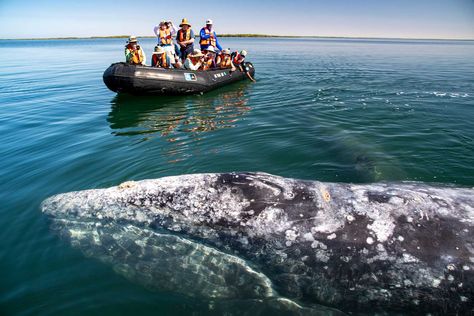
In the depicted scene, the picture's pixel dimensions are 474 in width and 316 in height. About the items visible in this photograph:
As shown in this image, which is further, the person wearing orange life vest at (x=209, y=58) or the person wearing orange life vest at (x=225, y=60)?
the person wearing orange life vest at (x=225, y=60)

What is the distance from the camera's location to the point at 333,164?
7.98m

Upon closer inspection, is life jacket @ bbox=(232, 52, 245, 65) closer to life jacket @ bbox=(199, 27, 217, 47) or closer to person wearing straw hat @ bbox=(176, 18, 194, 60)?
life jacket @ bbox=(199, 27, 217, 47)

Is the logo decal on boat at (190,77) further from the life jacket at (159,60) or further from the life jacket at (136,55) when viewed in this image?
the life jacket at (136,55)

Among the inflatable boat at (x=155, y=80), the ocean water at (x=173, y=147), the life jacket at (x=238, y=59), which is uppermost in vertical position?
the life jacket at (x=238, y=59)

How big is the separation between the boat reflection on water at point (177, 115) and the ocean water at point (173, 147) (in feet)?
0.17

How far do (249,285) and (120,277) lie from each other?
1.93 metres

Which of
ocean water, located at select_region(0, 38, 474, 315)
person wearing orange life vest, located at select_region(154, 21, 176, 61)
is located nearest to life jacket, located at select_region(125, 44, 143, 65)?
person wearing orange life vest, located at select_region(154, 21, 176, 61)

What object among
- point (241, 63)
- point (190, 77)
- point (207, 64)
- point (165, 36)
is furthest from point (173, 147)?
point (241, 63)

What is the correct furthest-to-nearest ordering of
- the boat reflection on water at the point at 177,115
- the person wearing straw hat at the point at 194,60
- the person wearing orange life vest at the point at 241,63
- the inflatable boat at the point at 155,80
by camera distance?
the person wearing orange life vest at the point at 241,63
the person wearing straw hat at the point at 194,60
the inflatable boat at the point at 155,80
the boat reflection on water at the point at 177,115

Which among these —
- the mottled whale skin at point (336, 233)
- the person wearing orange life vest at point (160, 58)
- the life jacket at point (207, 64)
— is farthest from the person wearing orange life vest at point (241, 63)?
the mottled whale skin at point (336, 233)

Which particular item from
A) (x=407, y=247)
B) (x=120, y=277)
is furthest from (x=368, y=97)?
(x=120, y=277)

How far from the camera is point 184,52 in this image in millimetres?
19562

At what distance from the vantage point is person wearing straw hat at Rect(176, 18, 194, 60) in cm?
1872

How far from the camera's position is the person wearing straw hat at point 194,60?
60.3ft
